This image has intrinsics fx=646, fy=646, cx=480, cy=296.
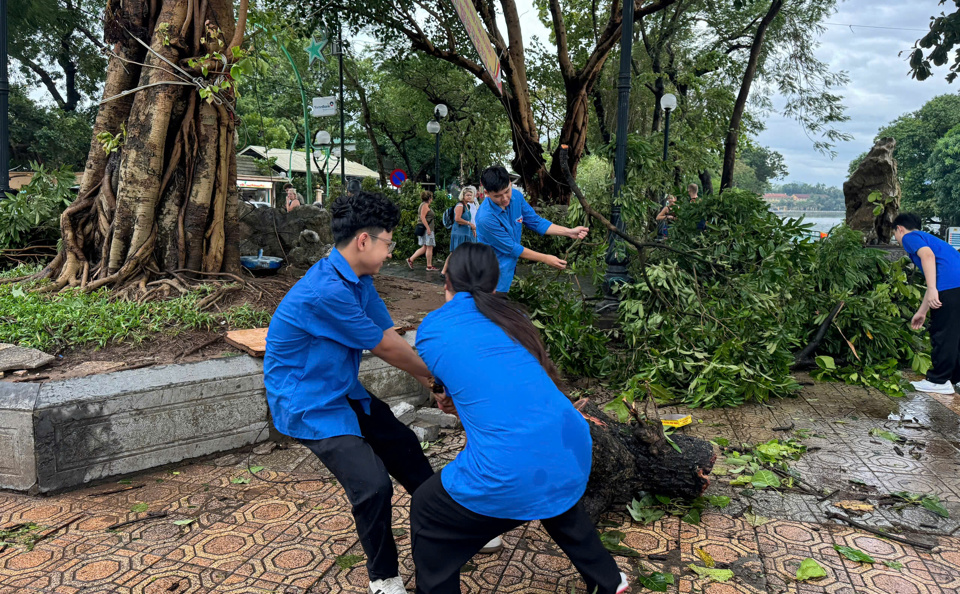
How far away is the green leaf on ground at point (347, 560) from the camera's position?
305 cm

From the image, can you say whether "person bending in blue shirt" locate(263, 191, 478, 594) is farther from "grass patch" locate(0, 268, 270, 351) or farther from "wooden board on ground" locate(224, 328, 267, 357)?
"grass patch" locate(0, 268, 270, 351)

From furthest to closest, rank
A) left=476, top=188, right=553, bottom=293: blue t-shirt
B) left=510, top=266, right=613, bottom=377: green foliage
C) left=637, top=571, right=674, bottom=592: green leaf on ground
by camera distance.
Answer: left=510, top=266, right=613, bottom=377: green foliage < left=476, top=188, right=553, bottom=293: blue t-shirt < left=637, top=571, right=674, bottom=592: green leaf on ground

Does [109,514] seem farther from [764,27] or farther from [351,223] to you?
[764,27]

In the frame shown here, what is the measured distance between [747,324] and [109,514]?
506 cm

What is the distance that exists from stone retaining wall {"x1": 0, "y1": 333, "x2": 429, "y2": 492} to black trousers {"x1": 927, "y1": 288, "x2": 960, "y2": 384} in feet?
19.7

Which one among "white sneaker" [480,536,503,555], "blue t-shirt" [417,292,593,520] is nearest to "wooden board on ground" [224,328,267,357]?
"white sneaker" [480,536,503,555]

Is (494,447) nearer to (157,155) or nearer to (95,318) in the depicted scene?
(95,318)

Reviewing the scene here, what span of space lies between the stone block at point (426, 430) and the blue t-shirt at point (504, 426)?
8.12 ft

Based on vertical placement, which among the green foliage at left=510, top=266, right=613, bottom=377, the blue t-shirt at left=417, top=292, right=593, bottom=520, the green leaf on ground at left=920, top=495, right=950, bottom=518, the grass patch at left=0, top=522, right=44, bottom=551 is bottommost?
the grass patch at left=0, top=522, right=44, bottom=551

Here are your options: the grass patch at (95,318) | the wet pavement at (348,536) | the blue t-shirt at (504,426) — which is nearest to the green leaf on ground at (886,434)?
the wet pavement at (348,536)

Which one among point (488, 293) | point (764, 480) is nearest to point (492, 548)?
point (488, 293)

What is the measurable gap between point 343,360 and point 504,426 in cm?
86

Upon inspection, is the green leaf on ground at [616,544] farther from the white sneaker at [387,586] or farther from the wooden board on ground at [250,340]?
the wooden board on ground at [250,340]

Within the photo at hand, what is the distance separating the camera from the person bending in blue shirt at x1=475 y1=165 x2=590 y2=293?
524 cm
